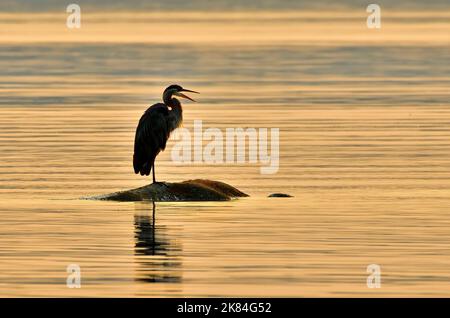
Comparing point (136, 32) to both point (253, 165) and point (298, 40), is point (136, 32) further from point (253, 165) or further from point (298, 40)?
point (253, 165)

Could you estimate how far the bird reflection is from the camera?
17.9 m

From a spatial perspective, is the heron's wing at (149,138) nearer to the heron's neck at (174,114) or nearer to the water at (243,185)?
the heron's neck at (174,114)

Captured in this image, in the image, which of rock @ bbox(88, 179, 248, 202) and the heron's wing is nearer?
rock @ bbox(88, 179, 248, 202)

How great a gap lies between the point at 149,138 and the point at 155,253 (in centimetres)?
655

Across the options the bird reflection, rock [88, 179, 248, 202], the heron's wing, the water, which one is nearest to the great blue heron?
the heron's wing

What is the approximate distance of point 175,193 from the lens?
80.6 ft

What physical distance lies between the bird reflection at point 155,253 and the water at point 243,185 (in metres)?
0.03

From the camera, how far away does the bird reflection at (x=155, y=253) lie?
17922mm

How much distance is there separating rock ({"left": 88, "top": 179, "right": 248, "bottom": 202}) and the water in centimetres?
37

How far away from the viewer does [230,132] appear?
3378 centimetres

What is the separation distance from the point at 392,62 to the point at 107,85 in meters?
12.6

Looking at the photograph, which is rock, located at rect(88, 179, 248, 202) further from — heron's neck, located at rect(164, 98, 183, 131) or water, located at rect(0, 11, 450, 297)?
heron's neck, located at rect(164, 98, 183, 131)

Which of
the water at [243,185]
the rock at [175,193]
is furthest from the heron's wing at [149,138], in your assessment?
the rock at [175,193]

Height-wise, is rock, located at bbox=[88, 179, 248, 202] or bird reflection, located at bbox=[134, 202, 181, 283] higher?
rock, located at bbox=[88, 179, 248, 202]
